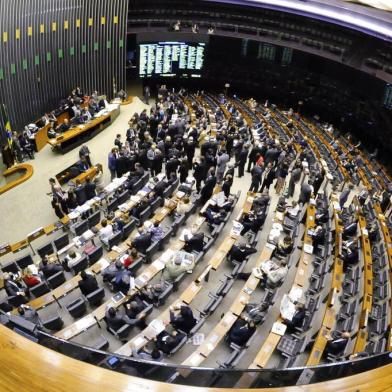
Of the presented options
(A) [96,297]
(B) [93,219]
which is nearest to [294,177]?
(B) [93,219]

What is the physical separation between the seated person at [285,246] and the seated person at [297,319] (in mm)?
1525

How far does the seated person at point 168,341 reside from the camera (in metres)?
6.41

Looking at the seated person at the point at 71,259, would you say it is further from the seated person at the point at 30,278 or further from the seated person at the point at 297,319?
the seated person at the point at 297,319

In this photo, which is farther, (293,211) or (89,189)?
(89,189)

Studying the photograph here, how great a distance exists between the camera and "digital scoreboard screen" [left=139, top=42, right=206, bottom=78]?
16.5 m

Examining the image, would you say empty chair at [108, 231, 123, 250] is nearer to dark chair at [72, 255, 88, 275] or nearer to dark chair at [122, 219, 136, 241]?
dark chair at [122, 219, 136, 241]

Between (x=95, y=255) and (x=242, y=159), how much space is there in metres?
5.12

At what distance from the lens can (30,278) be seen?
7371 mm

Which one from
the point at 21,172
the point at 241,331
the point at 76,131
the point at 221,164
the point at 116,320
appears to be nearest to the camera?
the point at 241,331

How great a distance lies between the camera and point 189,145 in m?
11.2

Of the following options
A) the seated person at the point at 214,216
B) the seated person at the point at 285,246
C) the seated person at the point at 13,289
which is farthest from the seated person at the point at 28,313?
the seated person at the point at 285,246

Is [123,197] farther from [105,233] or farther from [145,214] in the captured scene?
[105,233]

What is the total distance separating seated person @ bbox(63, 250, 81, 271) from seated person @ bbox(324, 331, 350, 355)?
495cm

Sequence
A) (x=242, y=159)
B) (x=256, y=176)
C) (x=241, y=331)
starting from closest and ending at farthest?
1. (x=241, y=331)
2. (x=256, y=176)
3. (x=242, y=159)
